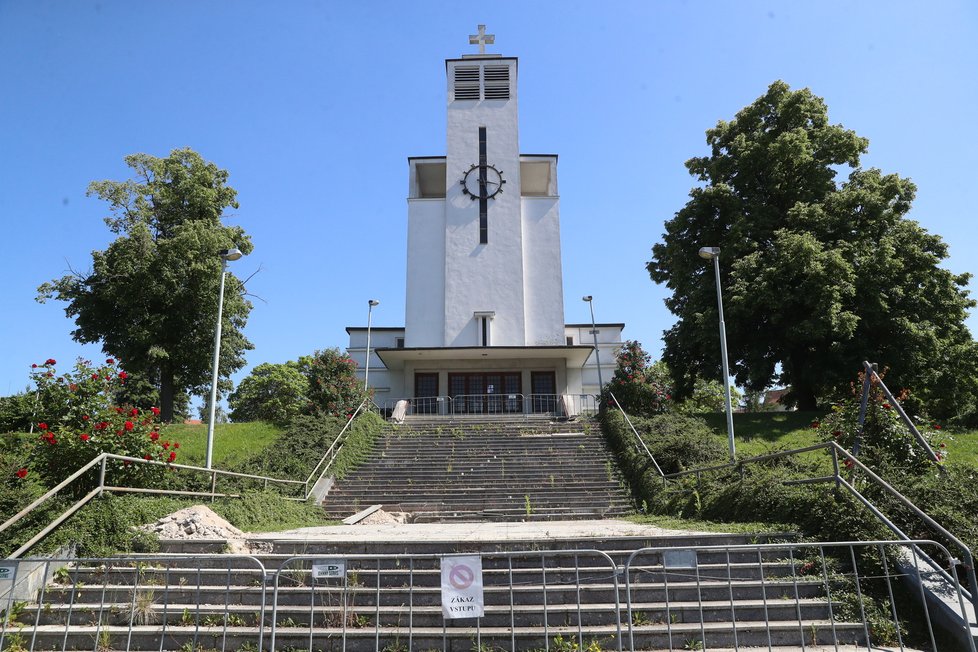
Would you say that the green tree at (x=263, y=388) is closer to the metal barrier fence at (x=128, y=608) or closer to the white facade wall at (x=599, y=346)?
the white facade wall at (x=599, y=346)

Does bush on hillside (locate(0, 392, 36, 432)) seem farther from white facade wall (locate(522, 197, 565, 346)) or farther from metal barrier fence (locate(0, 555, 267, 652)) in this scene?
white facade wall (locate(522, 197, 565, 346))

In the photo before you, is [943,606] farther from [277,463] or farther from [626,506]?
[277,463]

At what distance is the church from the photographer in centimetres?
3334

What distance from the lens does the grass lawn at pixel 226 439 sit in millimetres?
21859

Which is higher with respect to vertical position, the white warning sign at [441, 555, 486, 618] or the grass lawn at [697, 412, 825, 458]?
the grass lawn at [697, 412, 825, 458]

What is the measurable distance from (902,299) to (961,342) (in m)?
3.47

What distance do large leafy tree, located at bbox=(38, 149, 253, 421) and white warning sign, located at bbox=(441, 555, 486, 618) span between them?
84.2 feet

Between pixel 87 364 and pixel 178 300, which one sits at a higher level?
pixel 178 300

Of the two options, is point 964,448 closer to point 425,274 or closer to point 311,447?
point 311,447

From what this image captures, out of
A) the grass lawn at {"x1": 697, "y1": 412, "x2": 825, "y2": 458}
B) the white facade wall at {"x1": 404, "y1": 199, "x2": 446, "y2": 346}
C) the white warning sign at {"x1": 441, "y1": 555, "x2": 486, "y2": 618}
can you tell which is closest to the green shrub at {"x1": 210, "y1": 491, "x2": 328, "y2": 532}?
the white warning sign at {"x1": 441, "y1": 555, "x2": 486, "y2": 618}

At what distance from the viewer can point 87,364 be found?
13227 millimetres

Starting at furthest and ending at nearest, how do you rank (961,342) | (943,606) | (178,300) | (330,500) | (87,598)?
(178,300) → (961,342) → (330,500) → (87,598) → (943,606)

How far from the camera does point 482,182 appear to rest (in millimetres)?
37000

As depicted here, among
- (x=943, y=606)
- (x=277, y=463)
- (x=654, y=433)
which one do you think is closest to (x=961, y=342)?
(x=654, y=433)
